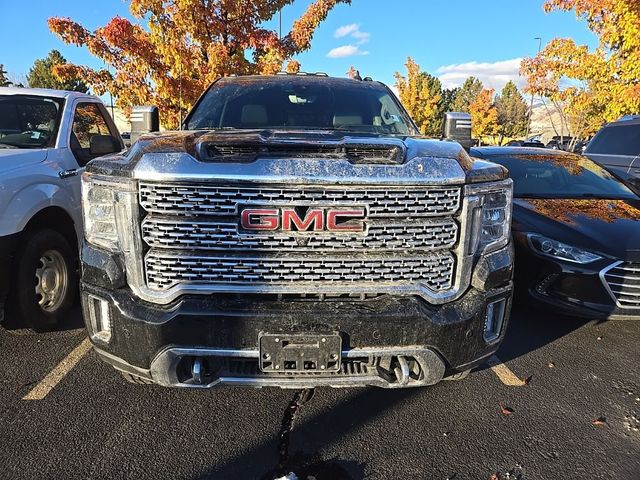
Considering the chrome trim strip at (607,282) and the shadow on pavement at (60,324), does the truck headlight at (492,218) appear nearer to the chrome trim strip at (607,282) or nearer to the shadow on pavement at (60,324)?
the chrome trim strip at (607,282)

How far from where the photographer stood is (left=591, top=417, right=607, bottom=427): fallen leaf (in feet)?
9.64

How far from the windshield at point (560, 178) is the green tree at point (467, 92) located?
6120cm

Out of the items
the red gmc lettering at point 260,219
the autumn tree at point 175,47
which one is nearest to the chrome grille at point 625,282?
the red gmc lettering at point 260,219

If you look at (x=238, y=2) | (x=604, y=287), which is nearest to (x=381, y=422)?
(x=604, y=287)

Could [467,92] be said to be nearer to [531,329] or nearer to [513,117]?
[513,117]

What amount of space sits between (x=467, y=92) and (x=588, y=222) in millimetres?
68218

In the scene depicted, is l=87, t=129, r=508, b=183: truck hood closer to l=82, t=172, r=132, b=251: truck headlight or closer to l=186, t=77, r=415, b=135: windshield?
l=82, t=172, r=132, b=251: truck headlight

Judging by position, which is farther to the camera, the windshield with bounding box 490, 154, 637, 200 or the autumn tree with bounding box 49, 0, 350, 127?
the autumn tree with bounding box 49, 0, 350, 127

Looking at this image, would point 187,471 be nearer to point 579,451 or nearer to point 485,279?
point 485,279

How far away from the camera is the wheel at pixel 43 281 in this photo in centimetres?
366

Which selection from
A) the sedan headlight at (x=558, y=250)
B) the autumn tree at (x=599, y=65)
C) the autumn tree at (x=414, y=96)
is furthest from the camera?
the autumn tree at (x=414, y=96)

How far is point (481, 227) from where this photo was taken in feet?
8.27

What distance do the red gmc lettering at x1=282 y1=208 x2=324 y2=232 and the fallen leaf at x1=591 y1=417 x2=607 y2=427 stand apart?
220cm

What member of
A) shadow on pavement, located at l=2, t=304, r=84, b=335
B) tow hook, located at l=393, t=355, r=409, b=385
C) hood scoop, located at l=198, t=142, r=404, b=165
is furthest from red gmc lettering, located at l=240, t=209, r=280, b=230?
shadow on pavement, located at l=2, t=304, r=84, b=335
